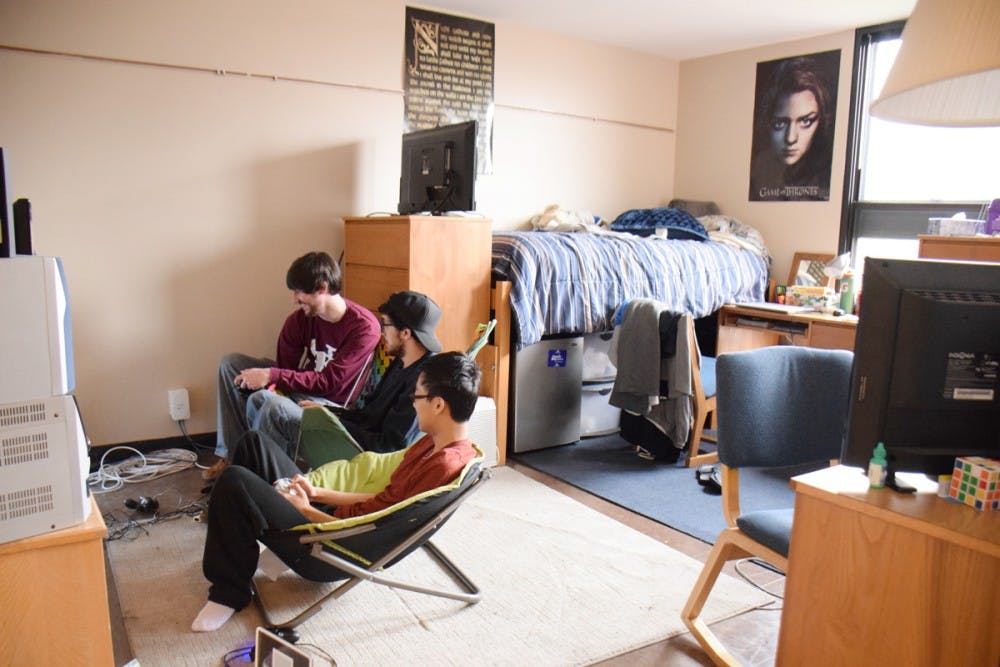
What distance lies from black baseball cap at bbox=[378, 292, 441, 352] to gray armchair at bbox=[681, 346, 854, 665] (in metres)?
1.05

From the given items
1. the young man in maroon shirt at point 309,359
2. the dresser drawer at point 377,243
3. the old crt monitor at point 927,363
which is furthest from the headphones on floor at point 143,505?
the old crt monitor at point 927,363

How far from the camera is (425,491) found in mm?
2002

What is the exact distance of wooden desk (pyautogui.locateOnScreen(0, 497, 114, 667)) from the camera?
1.30 m

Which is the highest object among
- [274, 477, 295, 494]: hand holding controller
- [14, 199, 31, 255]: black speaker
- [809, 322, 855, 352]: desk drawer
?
[14, 199, 31, 255]: black speaker

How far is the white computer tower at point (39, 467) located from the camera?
126cm

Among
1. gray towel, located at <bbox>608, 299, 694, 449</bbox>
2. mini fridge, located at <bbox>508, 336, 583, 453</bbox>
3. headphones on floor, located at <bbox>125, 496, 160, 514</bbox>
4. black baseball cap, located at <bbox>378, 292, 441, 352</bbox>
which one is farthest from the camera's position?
mini fridge, located at <bbox>508, 336, 583, 453</bbox>

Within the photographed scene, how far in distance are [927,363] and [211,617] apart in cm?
200

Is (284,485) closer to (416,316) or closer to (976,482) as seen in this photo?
(416,316)

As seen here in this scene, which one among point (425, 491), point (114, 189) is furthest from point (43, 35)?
point (425, 491)

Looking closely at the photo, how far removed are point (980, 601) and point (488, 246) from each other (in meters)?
2.63

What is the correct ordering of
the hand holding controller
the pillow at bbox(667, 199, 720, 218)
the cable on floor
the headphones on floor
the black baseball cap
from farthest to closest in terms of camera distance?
the pillow at bbox(667, 199, 720, 218), the headphones on floor, the black baseball cap, the cable on floor, the hand holding controller

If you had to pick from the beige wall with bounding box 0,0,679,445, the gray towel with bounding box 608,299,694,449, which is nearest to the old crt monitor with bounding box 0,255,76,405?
the beige wall with bounding box 0,0,679,445

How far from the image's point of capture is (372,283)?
144 inches

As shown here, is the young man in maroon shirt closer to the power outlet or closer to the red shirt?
the power outlet
